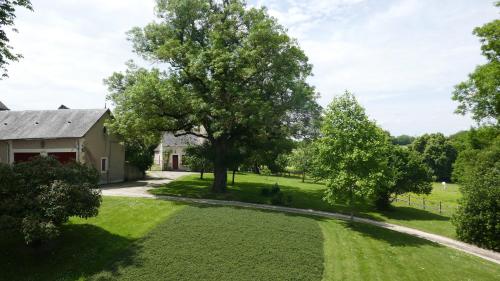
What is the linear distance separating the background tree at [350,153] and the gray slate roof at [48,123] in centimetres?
2361

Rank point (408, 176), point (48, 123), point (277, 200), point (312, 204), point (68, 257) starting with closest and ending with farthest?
point (68, 257) → point (277, 200) → point (408, 176) → point (312, 204) → point (48, 123)

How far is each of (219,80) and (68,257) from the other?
17.5 metres

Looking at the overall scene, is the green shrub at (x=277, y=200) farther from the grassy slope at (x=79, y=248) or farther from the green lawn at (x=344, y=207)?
the grassy slope at (x=79, y=248)

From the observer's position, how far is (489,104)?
29.0 m

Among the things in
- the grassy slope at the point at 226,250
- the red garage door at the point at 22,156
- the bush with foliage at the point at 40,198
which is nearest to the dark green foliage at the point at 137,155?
the red garage door at the point at 22,156

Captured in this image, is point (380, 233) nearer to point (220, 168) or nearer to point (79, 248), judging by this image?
point (220, 168)

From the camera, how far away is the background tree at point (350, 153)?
72.3 ft

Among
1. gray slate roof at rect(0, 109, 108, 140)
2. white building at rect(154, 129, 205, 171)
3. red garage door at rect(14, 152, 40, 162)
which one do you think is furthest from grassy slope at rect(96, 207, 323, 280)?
white building at rect(154, 129, 205, 171)

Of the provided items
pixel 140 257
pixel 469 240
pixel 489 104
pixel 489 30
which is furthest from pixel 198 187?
pixel 489 30

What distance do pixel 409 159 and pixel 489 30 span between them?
1291cm

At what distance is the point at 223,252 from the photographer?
16.2 meters

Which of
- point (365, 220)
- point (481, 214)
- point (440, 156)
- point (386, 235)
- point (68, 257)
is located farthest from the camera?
point (440, 156)

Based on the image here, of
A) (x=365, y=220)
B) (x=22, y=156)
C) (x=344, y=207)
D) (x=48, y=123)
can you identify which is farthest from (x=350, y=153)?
(x=22, y=156)

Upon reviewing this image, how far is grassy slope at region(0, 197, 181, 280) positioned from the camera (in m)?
14.0
